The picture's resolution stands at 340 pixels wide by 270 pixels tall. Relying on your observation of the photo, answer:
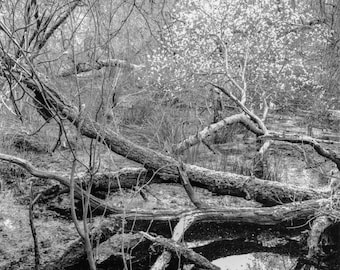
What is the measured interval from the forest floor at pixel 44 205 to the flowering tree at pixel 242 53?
232cm

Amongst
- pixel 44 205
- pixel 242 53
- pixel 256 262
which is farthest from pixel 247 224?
pixel 242 53

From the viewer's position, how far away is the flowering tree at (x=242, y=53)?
10.0 metres

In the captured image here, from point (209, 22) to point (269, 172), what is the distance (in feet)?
15.6

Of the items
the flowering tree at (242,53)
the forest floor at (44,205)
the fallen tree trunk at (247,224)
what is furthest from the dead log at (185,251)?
the flowering tree at (242,53)

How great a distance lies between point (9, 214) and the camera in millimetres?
5109

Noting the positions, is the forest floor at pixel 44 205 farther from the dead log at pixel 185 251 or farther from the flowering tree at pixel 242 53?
the flowering tree at pixel 242 53

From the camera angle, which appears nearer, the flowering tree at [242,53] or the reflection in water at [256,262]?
the reflection in water at [256,262]

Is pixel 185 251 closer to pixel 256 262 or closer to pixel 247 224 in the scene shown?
pixel 256 262

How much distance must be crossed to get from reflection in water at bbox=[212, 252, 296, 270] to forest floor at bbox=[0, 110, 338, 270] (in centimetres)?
107

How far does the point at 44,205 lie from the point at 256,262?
2538mm

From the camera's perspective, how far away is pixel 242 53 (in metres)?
10.3

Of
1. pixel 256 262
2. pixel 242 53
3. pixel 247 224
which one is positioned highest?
pixel 242 53

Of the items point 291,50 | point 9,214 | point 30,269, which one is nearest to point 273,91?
point 291,50

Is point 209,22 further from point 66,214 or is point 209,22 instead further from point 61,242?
point 61,242
